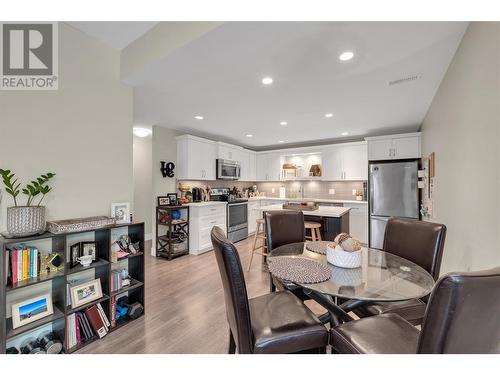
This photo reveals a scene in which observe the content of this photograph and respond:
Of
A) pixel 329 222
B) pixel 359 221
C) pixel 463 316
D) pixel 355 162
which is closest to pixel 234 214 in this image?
pixel 329 222

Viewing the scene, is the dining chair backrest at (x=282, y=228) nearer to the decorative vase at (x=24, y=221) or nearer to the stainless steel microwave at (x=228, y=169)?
the decorative vase at (x=24, y=221)

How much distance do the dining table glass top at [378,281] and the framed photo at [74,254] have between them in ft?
5.22

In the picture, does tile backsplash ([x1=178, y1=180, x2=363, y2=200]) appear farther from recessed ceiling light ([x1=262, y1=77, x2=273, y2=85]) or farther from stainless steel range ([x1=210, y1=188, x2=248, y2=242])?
recessed ceiling light ([x1=262, y1=77, x2=273, y2=85])

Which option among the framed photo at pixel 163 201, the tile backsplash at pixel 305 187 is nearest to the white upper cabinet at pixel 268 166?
the tile backsplash at pixel 305 187

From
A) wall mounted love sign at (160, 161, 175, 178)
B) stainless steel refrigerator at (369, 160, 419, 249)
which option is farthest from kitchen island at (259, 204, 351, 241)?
wall mounted love sign at (160, 161, 175, 178)

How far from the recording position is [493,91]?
1148mm

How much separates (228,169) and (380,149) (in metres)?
3.18

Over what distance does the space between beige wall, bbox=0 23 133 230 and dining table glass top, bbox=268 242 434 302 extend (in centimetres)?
173

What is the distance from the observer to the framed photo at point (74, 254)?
1.77 m

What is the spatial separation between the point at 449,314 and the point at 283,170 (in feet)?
16.8

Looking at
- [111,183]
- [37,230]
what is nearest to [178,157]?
[111,183]

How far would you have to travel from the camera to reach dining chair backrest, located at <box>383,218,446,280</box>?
1.58 metres

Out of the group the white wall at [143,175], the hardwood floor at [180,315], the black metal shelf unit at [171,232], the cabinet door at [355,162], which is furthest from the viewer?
the white wall at [143,175]

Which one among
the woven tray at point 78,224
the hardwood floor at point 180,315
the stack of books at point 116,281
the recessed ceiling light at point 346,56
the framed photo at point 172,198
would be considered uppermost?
the recessed ceiling light at point 346,56
